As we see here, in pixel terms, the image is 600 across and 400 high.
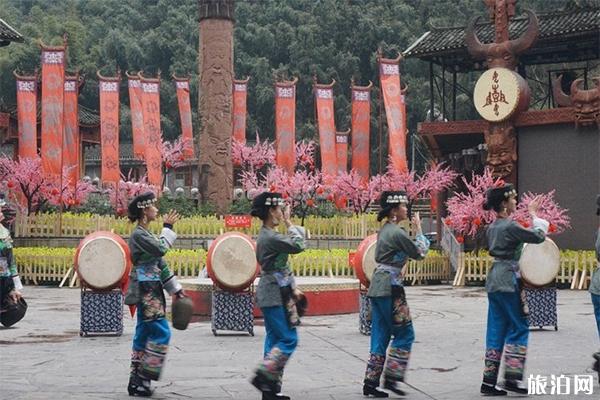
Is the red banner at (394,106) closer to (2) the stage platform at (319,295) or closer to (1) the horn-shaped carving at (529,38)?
(1) the horn-shaped carving at (529,38)

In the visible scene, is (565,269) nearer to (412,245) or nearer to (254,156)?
(412,245)

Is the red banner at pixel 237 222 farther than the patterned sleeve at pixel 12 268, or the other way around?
the red banner at pixel 237 222

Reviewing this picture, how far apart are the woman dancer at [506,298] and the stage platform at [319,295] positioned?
23.8ft

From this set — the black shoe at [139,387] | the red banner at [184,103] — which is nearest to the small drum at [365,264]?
the black shoe at [139,387]

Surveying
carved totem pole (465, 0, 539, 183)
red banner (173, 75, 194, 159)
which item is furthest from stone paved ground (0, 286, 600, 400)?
red banner (173, 75, 194, 159)

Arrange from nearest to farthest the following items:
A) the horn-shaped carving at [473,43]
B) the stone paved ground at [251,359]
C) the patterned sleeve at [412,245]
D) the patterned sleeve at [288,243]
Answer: the patterned sleeve at [288,243]
the patterned sleeve at [412,245]
the stone paved ground at [251,359]
the horn-shaped carving at [473,43]

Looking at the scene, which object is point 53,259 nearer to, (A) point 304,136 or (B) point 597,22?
(B) point 597,22

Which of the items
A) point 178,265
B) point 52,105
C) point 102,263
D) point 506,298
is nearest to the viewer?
point 506,298

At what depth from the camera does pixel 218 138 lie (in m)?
31.5

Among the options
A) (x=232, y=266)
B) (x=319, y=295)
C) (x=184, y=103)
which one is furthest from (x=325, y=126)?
(x=232, y=266)

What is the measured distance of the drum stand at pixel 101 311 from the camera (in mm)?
13469

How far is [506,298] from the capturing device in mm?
8883

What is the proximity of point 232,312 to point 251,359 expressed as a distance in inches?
99.2

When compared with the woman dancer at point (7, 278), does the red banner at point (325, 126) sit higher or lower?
higher
